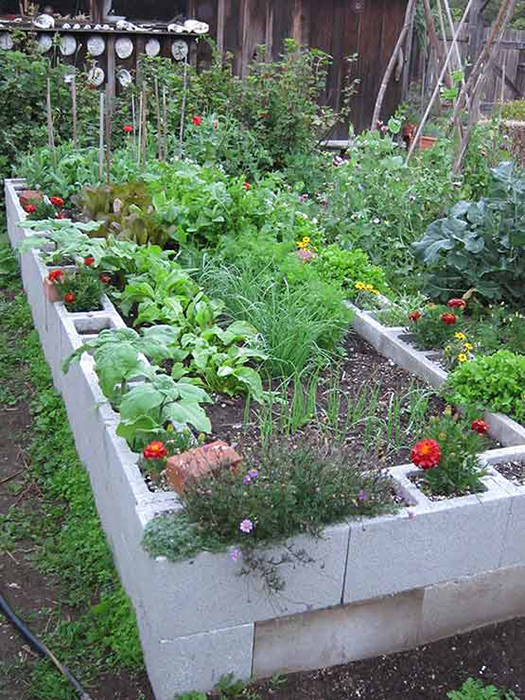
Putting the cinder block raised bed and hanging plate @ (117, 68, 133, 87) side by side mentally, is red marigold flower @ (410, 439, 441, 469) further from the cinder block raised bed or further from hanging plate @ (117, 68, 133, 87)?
hanging plate @ (117, 68, 133, 87)

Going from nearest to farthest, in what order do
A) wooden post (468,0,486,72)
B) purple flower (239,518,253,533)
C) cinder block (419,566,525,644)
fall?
purple flower (239,518,253,533) < cinder block (419,566,525,644) < wooden post (468,0,486,72)

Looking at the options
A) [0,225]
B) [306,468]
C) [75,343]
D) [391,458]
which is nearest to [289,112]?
[0,225]

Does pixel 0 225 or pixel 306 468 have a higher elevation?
pixel 306 468

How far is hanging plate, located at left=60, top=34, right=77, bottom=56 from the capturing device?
31.6ft

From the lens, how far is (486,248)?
16.2 feet

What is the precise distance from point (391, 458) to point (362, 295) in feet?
5.74

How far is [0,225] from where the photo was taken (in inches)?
315

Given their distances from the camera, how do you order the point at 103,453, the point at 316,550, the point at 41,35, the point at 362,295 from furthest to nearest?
the point at 41,35, the point at 362,295, the point at 103,453, the point at 316,550

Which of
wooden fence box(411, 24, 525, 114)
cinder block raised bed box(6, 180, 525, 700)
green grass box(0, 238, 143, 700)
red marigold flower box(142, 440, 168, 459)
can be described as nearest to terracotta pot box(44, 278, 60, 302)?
green grass box(0, 238, 143, 700)

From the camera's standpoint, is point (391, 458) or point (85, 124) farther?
point (85, 124)

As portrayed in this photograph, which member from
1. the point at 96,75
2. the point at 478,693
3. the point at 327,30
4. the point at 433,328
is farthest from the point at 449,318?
the point at 327,30

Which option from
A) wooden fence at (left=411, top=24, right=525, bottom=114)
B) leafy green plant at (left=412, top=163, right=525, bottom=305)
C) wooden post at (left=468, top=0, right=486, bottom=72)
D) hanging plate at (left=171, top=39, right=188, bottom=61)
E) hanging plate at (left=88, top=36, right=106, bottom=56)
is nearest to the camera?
leafy green plant at (left=412, top=163, right=525, bottom=305)

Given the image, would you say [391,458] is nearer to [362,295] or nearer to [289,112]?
[362,295]

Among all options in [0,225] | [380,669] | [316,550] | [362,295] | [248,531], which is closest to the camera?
[248,531]
